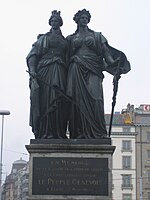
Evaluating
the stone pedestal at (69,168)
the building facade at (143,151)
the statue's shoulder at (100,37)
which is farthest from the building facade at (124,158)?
the stone pedestal at (69,168)

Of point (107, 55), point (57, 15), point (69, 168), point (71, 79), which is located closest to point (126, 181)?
point (107, 55)

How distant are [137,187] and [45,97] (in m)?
62.5

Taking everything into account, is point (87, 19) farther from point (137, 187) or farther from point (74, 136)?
point (137, 187)

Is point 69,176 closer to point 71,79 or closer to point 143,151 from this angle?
point 71,79

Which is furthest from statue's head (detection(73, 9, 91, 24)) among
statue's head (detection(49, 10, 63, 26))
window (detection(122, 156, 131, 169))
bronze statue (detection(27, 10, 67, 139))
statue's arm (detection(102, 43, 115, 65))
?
window (detection(122, 156, 131, 169))

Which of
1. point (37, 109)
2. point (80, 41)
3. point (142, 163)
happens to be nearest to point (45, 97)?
point (37, 109)

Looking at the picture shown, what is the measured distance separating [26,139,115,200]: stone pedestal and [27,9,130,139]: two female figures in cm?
45

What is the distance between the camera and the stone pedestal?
11.4 m

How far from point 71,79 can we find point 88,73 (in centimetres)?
41

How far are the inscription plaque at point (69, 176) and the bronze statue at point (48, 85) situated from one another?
2.23 feet

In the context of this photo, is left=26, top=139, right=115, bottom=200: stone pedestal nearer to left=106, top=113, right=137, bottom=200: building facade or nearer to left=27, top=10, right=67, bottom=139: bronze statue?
left=27, top=10, right=67, bottom=139: bronze statue

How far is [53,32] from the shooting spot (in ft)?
42.0

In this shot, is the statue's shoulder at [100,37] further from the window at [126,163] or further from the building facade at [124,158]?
the window at [126,163]

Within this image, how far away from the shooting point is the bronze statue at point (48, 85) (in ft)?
39.7
